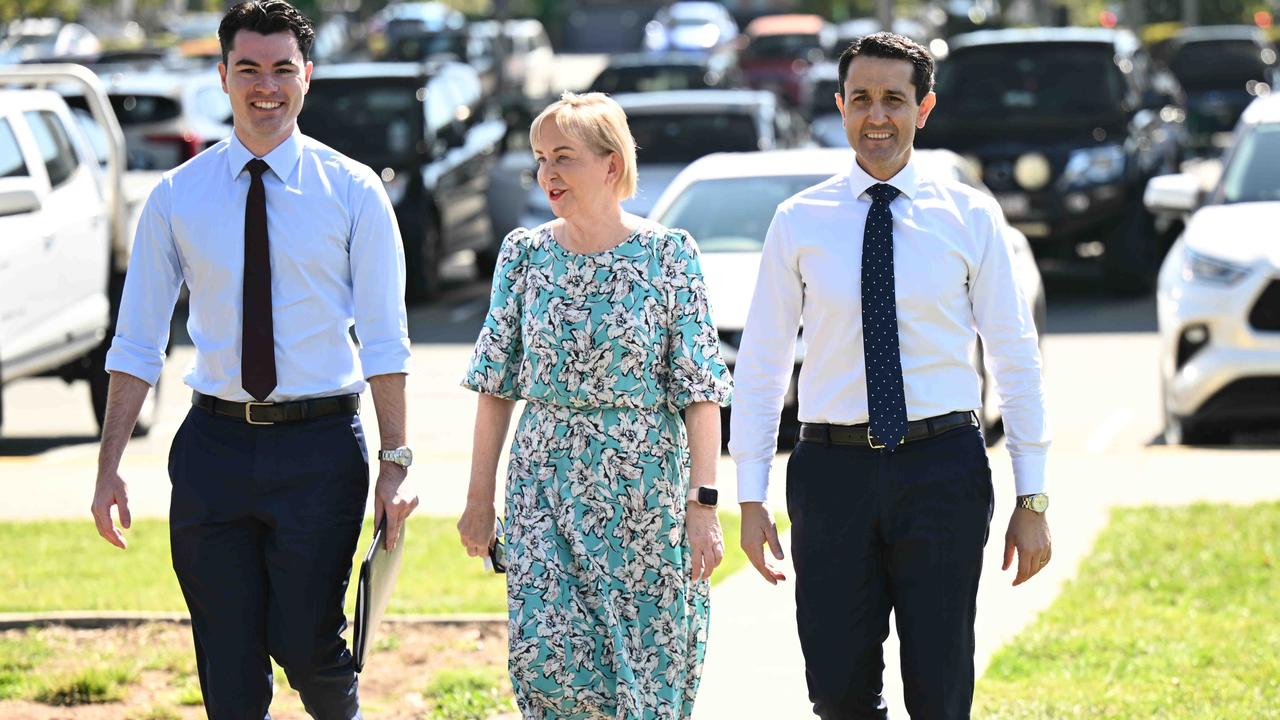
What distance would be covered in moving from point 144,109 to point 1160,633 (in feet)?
43.1

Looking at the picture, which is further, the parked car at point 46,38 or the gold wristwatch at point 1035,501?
the parked car at point 46,38

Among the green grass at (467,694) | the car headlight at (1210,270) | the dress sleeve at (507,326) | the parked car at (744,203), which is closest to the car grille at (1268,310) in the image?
the car headlight at (1210,270)

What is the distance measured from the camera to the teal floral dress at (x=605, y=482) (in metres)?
4.71

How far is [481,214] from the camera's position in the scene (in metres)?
19.4

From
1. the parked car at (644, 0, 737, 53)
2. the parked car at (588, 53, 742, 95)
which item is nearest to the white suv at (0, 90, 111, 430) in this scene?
the parked car at (588, 53, 742, 95)

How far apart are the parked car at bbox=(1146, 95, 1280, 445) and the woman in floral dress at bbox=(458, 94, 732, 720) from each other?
6.38m

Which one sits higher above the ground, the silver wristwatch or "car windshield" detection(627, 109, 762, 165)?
the silver wristwatch

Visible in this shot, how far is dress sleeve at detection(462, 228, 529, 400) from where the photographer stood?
190 inches

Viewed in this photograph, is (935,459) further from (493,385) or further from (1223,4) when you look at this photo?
(1223,4)

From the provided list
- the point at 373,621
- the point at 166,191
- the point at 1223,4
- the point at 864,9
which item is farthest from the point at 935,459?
the point at 864,9

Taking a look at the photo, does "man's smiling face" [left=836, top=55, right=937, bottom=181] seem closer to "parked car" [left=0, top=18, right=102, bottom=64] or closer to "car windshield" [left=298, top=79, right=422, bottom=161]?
"car windshield" [left=298, top=79, right=422, bottom=161]

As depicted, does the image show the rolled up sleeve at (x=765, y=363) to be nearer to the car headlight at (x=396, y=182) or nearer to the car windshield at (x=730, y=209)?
the car windshield at (x=730, y=209)

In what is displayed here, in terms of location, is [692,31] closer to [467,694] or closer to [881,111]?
[467,694]

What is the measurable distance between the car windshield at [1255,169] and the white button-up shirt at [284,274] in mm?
7619
